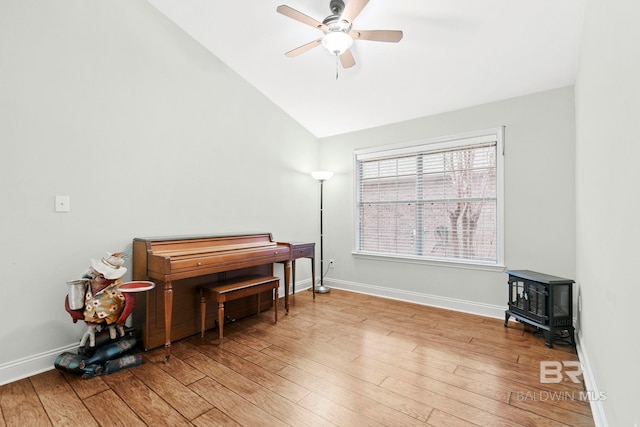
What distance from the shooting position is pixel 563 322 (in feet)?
8.53

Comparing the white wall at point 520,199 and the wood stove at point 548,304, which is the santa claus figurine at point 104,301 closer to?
the white wall at point 520,199

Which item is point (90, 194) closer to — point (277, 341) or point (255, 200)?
point (255, 200)

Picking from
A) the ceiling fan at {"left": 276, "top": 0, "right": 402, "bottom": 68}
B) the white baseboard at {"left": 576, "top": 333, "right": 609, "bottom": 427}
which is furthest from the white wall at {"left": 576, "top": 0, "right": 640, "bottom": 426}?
the ceiling fan at {"left": 276, "top": 0, "right": 402, "bottom": 68}

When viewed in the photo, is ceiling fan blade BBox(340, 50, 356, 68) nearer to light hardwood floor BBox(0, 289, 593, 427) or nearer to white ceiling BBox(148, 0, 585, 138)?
white ceiling BBox(148, 0, 585, 138)

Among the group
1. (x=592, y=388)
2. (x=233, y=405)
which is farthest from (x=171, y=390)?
(x=592, y=388)

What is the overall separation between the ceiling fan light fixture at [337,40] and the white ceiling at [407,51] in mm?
398

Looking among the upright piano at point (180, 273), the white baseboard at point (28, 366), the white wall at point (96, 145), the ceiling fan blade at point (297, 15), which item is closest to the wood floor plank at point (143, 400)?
the upright piano at point (180, 273)

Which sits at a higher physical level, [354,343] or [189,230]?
[189,230]

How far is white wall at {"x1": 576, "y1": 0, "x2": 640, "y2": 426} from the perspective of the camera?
973 millimetres

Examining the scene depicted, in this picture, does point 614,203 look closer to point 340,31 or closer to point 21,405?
point 340,31

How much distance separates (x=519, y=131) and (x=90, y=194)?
417 cm

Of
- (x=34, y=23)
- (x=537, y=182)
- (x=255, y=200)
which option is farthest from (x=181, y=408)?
(x=537, y=182)

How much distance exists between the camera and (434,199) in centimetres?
376

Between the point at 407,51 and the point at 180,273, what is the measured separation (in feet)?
9.38
